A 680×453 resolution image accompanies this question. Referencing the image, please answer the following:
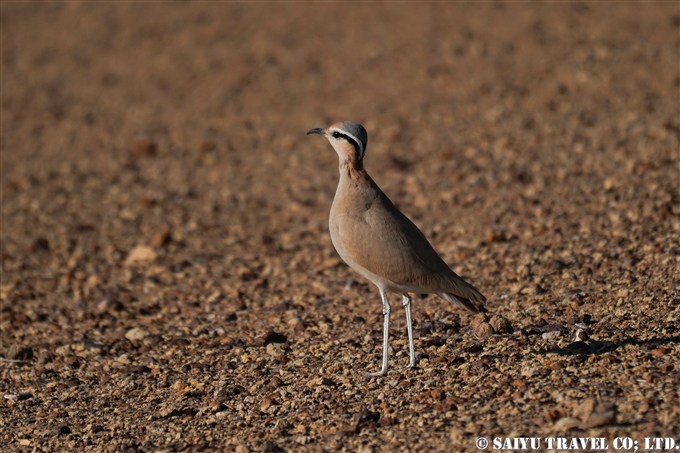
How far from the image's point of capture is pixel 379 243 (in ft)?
19.2

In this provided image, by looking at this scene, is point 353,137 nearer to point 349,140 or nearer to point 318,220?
point 349,140

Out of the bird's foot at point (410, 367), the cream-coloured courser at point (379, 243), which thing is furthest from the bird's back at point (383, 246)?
the bird's foot at point (410, 367)

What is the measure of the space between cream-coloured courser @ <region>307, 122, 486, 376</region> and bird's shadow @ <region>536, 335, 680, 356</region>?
24.1 inches

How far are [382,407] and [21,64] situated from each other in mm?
13551

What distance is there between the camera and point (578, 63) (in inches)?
545

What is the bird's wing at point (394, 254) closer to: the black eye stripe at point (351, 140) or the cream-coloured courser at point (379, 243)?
the cream-coloured courser at point (379, 243)

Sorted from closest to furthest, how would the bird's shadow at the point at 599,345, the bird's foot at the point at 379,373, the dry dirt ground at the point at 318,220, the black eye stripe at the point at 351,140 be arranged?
the dry dirt ground at the point at 318,220
the bird's shadow at the point at 599,345
the bird's foot at the point at 379,373
the black eye stripe at the point at 351,140

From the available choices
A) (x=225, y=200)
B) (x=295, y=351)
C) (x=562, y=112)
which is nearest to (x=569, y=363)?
(x=295, y=351)

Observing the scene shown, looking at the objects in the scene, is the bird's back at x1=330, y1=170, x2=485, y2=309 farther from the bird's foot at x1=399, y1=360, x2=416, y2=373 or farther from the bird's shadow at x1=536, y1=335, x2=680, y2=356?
the bird's shadow at x1=536, y1=335, x2=680, y2=356

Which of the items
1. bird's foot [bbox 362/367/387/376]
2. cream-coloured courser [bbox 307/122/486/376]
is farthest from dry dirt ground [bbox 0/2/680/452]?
cream-coloured courser [bbox 307/122/486/376]

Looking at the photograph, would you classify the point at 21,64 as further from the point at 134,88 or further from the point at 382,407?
the point at 382,407

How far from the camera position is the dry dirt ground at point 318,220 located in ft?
18.4

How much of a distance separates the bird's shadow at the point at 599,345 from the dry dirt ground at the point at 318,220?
0.02m

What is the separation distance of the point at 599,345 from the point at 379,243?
5.21ft
